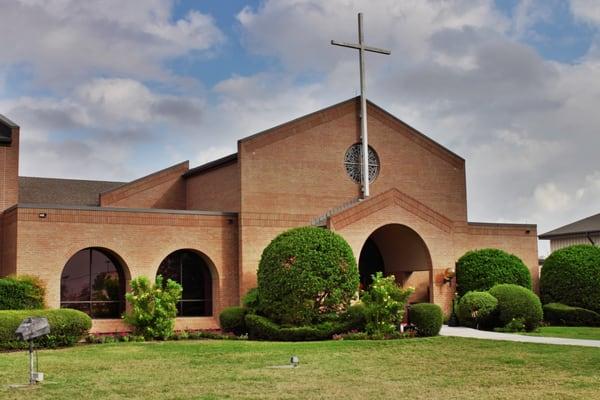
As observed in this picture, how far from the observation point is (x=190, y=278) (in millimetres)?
30516

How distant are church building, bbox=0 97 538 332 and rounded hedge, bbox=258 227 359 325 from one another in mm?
3207

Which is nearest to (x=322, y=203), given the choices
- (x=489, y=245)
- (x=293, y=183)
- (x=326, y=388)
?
(x=293, y=183)

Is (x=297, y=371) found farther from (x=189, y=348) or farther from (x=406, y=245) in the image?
(x=406, y=245)

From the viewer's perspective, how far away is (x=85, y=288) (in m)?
28.6

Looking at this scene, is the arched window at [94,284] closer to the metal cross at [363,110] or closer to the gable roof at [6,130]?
the gable roof at [6,130]

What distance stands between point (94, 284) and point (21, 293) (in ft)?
12.3

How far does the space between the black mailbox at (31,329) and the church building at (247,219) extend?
38.2 ft

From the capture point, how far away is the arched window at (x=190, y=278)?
30.1 metres

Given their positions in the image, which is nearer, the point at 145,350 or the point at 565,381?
the point at 565,381

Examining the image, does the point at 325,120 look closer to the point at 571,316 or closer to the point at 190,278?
the point at 190,278

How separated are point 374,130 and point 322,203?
4.57 m

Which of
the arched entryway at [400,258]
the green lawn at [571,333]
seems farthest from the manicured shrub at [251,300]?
the green lawn at [571,333]

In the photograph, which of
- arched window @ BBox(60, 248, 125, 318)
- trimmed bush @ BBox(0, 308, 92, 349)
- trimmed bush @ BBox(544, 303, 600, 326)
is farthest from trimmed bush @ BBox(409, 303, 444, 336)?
arched window @ BBox(60, 248, 125, 318)

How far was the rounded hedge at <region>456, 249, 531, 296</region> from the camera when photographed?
31516mm
